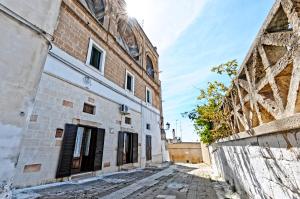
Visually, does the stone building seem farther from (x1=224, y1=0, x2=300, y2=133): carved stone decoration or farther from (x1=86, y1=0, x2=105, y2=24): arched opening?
(x1=224, y1=0, x2=300, y2=133): carved stone decoration

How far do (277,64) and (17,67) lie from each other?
12.7ft

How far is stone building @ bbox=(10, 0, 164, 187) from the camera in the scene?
4.59 metres

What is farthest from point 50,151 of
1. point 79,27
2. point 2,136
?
point 79,27

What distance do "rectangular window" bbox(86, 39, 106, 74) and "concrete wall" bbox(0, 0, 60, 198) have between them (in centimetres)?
422

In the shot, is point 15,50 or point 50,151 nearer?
point 15,50

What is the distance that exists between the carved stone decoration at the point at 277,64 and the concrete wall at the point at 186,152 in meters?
17.9

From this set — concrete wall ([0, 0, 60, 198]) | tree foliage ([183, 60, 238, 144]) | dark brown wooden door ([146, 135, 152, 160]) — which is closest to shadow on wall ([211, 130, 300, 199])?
tree foliage ([183, 60, 238, 144])

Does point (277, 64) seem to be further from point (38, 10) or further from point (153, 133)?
point (153, 133)

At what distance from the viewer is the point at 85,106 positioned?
→ 20.7ft

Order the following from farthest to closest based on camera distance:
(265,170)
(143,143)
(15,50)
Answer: (143,143)
(15,50)
(265,170)

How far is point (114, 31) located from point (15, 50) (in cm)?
745

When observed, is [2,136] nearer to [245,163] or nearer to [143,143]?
[245,163]

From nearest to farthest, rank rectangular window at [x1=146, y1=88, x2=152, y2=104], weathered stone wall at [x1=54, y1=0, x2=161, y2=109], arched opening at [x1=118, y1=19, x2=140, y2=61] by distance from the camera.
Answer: weathered stone wall at [x1=54, y1=0, x2=161, y2=109], arched opening at [x1=118, y1=19, x2=140, y2=61], rectangular window at [x1=146, y1=88, x2=152, y2=104]

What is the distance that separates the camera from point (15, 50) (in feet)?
8.66
